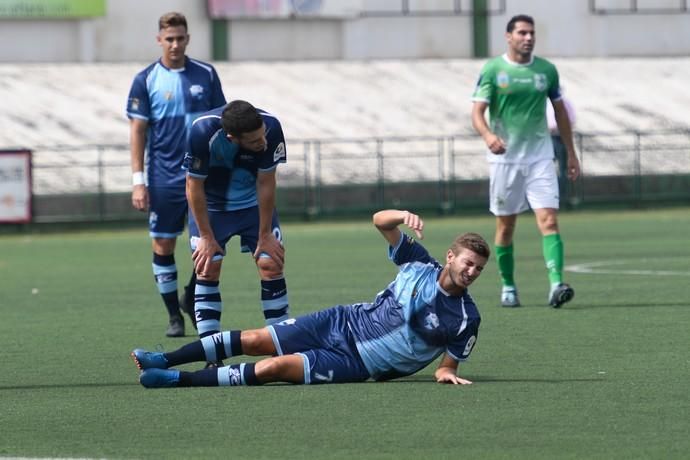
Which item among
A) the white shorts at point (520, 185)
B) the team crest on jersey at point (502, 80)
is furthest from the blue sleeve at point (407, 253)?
the team crest on jersey at point (502, 80)

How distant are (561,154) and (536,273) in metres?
11.6

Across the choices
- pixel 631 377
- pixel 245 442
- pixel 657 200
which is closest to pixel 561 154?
pixel 657 200

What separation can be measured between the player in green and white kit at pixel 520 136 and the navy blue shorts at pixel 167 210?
273 centimetres

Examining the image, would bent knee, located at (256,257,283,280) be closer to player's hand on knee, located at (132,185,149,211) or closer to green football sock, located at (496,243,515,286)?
player's hand on knee, located at (132,185,149,211)

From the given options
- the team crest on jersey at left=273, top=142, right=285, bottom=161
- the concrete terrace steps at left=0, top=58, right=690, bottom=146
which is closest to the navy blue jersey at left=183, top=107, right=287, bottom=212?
the team crest on jersey at left=273, top=142, right=285, bottom=161

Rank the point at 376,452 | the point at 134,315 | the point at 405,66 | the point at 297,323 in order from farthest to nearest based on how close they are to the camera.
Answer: the point at 405,66 → the point at 134,315 → the point at 297,323 → the point at 376,452

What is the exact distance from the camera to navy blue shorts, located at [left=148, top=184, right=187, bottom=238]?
11.8 metres

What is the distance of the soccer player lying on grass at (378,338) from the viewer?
873cm

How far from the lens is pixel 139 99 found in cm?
1162

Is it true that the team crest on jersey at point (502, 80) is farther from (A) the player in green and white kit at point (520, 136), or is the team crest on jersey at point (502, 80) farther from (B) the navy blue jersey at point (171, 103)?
(B) the navy blue jersey at point (171, 103)

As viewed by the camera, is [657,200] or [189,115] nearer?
[189,115]

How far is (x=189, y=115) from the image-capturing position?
1160 centimetres

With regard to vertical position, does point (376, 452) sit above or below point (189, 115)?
below

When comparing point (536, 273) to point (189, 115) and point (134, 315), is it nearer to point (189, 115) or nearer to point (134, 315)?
point (134, 315)
